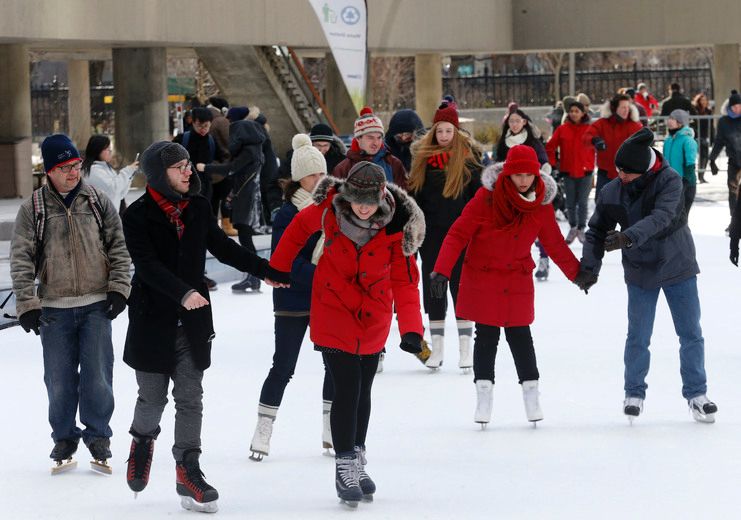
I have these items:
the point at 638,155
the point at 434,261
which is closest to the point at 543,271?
the point at 434,261

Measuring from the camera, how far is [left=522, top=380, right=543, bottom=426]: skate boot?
7598 millimetres

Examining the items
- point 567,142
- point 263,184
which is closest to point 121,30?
point 263,184

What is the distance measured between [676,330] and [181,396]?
2841mm

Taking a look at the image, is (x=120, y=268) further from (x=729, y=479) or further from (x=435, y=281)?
(x=729, y=479)

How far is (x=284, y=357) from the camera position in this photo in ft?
23.0

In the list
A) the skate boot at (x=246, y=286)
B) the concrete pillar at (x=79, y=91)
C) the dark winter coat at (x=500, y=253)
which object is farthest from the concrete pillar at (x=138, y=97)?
the dark winter coat at (x=500, y=253)

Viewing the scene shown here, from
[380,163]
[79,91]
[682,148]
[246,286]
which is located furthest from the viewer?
[79,91]

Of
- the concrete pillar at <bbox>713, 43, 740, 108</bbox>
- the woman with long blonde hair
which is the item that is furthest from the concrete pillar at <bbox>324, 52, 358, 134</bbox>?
the woman with long blonde hair

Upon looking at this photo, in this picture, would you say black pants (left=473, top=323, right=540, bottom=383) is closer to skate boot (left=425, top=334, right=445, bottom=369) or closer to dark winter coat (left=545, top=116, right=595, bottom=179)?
skate boot (left=425, top=334, right=445, bottom=369)

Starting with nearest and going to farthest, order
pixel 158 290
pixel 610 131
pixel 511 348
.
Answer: pixel 158 290
pixel 511 348
pixel 610 131

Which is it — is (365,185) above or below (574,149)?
below

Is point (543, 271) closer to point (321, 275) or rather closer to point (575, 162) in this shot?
point (575, 162)

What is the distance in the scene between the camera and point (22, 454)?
23.5ft

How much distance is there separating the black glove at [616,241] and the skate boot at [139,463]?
243 centimetres
